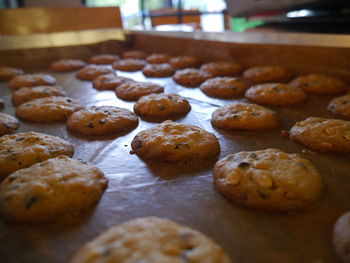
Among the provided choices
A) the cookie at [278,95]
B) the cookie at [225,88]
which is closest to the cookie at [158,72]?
the cookie at [225,88]

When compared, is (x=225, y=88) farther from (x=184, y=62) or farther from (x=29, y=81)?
(x=29, y=81)

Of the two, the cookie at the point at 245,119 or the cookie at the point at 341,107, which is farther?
the cookie at the point at 341,107

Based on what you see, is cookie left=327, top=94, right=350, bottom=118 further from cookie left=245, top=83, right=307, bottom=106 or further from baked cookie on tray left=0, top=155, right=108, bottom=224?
baked cookie on tray left=0, top=155, right=108, bottom=224

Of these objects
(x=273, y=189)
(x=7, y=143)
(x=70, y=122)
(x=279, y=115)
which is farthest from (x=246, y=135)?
(x=7, y=143)

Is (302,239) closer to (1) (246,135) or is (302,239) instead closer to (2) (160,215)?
(2) (160,215)

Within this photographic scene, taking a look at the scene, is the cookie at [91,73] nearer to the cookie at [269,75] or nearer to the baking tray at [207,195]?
the baking tray at [207,195]

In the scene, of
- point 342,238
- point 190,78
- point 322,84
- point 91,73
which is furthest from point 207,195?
point 91,73
